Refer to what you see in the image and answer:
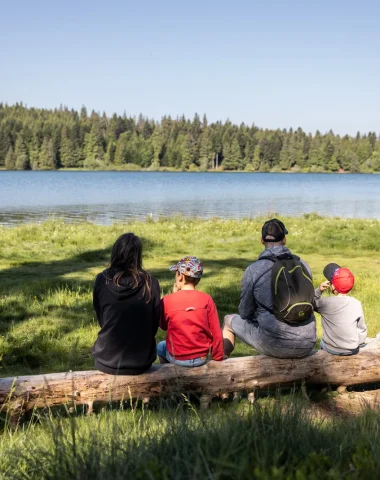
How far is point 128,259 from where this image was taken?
4.46 m

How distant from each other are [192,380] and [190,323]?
1.59 feet

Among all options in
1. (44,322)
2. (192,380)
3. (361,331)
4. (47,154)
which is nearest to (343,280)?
(361,331)

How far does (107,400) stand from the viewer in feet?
13.9

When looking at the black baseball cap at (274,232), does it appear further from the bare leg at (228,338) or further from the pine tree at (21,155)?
the pine tree at (21,155)

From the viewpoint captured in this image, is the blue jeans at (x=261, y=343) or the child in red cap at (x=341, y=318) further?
the child in red cap at (x=341, y=318)

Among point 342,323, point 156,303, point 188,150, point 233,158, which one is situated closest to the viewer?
point 156,303

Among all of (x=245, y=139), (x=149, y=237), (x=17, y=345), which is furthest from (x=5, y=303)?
(x=245, y=139)

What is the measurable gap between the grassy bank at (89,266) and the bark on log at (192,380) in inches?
15.0

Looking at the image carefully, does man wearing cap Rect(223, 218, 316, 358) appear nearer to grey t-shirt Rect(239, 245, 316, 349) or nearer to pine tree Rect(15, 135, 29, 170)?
grey t-shirt Rect(239, 245, 316, 349)

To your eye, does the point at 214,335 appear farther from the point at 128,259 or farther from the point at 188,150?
the point at 188,150

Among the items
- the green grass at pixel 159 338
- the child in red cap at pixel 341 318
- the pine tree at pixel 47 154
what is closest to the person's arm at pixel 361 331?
the child in red cap at pixel 341 318

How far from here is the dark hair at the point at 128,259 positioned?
4.45m

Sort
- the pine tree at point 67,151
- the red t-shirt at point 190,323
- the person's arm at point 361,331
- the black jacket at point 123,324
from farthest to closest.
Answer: the pine tree at point 67,151 < the person's arm at point 361,331 < the red t-shirt at point 190,323 < the black jacket at point 123,324

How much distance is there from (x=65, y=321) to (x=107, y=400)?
3032 millimetres
